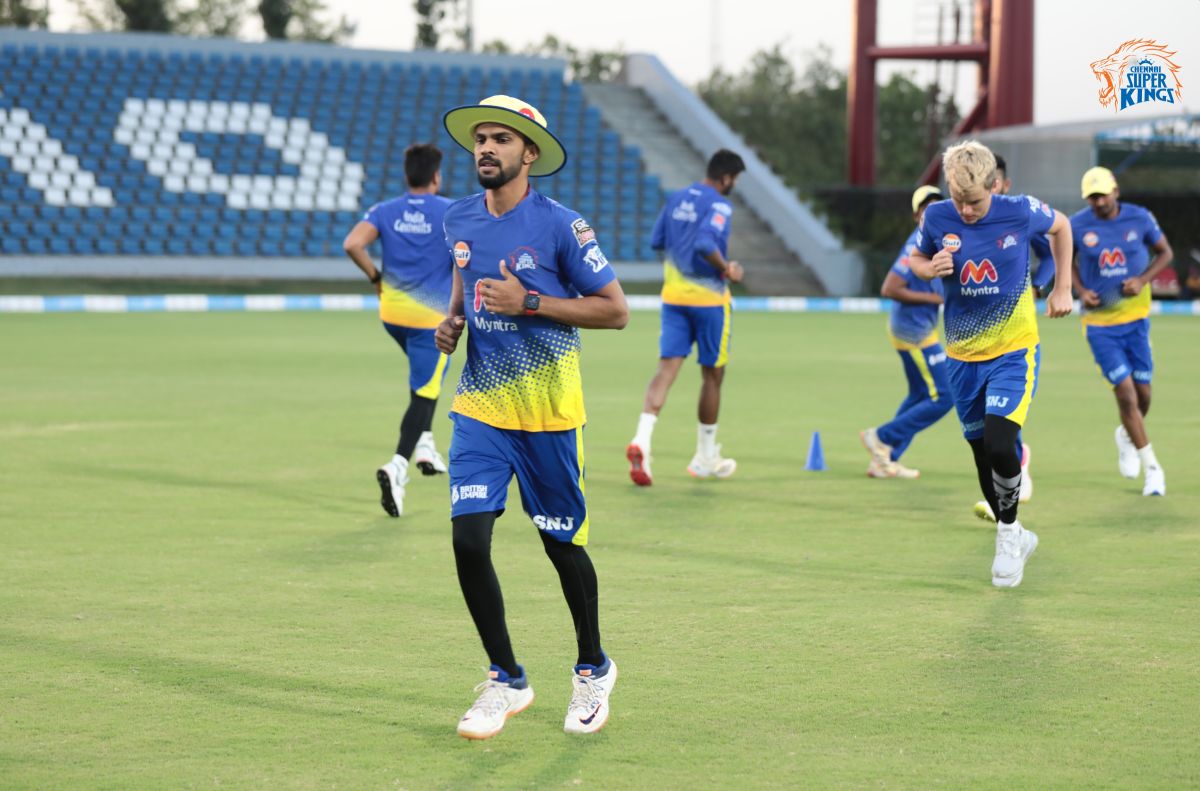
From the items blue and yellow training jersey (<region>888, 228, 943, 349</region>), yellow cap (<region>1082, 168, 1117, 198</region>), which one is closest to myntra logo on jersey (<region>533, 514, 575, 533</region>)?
blue and yellow training jersey (<region>888, 228, 943, 349</region>)

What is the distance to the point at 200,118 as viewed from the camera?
39062mm

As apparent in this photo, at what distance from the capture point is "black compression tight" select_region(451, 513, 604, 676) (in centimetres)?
509

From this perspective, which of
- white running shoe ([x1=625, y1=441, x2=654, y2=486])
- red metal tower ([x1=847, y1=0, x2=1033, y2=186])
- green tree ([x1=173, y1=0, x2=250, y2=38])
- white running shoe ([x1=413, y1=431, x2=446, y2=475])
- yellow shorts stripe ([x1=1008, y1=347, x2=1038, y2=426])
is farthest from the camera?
green tree ([x1=173, y1=0, x2=250, y2=38])

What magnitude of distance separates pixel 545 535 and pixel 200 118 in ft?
119

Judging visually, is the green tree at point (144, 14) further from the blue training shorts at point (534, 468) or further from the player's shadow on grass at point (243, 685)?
the blue training shorts at point (534, 468)

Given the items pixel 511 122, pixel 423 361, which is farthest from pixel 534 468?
pixel 423 361

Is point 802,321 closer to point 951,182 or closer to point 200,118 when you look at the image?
point 200,118

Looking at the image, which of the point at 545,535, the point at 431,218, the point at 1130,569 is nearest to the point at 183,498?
the point at 431,218

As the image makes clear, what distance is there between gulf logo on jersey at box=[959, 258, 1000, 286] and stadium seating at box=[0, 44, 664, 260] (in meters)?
30.1

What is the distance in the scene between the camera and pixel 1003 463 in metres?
7.41

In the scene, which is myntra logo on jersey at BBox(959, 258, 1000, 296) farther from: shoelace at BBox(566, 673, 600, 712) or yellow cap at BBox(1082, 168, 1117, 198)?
shoelace at BBox(566, 673, 600, 712)

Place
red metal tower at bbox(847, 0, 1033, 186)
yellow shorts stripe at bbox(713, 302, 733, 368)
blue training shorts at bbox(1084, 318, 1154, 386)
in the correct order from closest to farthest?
blue training shorts at bbox(1084, 318, 1154, 386) → yellow shorts stripe at bbox(713, 302, 733, 368) → red metal tower at bbox(847, 0, 1033, 186)

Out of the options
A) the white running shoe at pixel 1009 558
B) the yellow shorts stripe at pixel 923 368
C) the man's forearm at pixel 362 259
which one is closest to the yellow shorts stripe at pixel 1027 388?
Result: the white running shoe at pixel 1009 558

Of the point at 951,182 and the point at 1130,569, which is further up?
the point at 951,182
